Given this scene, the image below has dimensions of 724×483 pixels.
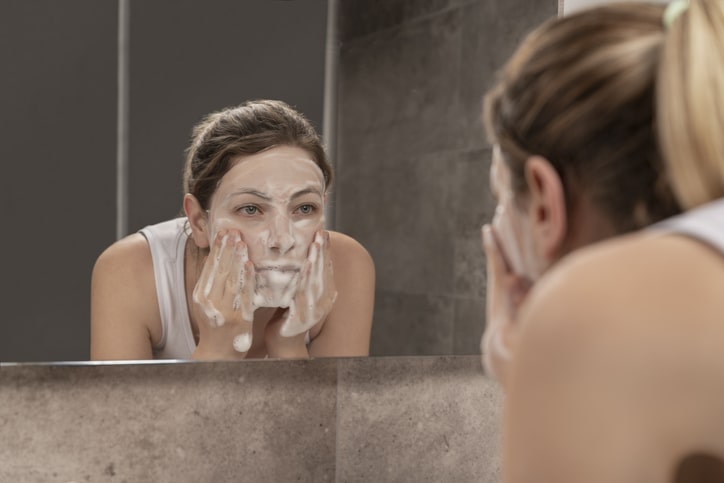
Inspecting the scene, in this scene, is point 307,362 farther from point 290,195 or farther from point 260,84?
point 260,84

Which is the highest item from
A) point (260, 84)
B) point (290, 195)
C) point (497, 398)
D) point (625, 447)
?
point (260, 84)

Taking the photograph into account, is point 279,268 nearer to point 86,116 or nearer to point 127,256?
point 127,256

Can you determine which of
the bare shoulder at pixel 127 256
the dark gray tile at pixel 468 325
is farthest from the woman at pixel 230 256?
the dark gray tile at pixel 468 325

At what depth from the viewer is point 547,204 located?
1.64ft

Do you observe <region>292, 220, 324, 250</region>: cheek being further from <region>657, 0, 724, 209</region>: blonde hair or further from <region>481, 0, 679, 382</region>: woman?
<region>657, 0, 724, 209</region>: blonde hair

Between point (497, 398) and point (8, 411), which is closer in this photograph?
point (8, 411)

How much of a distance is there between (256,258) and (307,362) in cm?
17

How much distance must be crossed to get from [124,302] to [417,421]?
429 millimetres

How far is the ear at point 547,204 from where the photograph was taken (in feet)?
1.61

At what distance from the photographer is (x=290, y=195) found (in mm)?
903

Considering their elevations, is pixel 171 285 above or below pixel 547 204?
below

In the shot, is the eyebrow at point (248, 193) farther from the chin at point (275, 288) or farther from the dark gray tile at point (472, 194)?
the dark gray tile at point (472, 194)

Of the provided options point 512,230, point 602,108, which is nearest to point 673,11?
point 602,108

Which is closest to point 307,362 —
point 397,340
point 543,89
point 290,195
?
point 397,340
